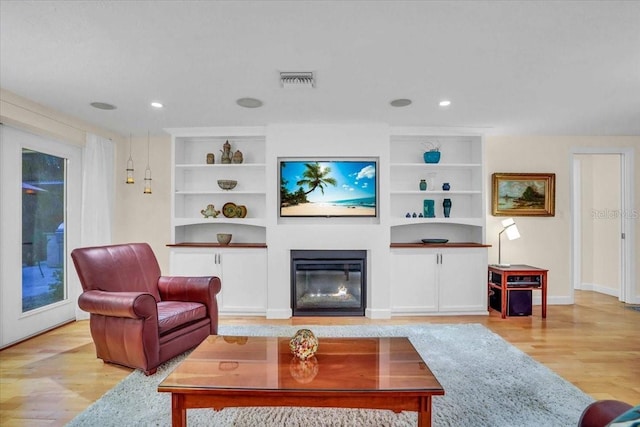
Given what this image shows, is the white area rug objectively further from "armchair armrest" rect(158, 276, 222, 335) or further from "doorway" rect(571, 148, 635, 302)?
"doorway" rect(571, 148, 635, 302)

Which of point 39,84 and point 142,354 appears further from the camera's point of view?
point 39,84

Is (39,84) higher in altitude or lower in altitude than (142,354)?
higher

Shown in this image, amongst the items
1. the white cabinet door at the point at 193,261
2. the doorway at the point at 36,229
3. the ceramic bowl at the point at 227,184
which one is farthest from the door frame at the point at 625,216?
the doorway at the point at 36,229

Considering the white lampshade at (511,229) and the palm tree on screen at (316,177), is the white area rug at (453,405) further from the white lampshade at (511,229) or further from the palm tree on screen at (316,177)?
the palm tree on screen at (316,177)

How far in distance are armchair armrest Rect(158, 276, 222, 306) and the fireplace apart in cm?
129

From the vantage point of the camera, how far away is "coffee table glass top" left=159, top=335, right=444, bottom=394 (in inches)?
66.8

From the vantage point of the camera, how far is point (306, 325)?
3973mm

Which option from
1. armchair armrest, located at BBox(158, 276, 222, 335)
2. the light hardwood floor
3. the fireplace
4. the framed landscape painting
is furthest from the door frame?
armchair armrest, located at BBox(158, 276, 222, 335)

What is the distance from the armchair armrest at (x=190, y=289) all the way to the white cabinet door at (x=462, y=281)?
276cm

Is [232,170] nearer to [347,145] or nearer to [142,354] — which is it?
[347,145]

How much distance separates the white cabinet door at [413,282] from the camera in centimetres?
436

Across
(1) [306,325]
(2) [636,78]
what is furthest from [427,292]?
(2) [636,78]

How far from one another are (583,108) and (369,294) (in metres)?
3.14

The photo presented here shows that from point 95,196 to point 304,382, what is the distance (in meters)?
3.93
